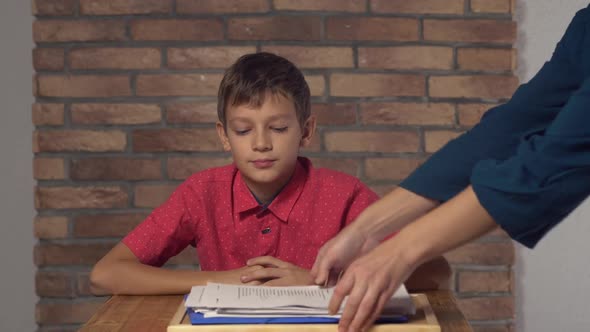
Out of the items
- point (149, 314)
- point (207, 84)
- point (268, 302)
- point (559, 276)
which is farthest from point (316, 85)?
point (268, 302)

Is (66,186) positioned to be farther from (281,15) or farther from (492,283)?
(492,283)

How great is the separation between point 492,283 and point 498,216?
1707mm

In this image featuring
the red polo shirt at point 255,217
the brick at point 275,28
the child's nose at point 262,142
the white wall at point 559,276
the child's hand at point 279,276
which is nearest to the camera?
the child's hand at point 279,276

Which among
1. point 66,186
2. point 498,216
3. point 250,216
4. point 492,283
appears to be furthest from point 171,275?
point 492,283

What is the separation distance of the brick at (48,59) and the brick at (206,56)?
0.35m

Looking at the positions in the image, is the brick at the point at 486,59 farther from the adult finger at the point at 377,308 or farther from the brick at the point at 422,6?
the adult finger at the point at 377,308

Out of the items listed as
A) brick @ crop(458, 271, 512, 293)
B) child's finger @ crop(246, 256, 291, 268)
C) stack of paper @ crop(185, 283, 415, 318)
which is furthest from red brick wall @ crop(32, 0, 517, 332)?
stack of paper @ crop(185, 283, 415, 318)

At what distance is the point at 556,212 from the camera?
0.84m

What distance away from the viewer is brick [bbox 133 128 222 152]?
7.86ft

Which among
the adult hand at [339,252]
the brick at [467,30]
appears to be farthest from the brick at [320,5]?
the adult hand at [339,252]

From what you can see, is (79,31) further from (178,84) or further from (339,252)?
(339,252)

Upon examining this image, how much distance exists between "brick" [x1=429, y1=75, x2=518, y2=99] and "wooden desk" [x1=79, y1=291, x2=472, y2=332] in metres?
1.18

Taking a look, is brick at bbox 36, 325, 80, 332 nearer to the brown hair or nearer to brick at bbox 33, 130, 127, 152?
brick at bbox 33, 130, 127, 152

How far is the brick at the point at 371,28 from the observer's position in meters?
2.38
